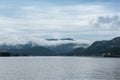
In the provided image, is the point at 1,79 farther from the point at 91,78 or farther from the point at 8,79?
the point at 91,78

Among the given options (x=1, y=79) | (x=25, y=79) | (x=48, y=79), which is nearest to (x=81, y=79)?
(x=48, y=79)

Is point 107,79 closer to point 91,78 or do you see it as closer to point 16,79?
point 91,78

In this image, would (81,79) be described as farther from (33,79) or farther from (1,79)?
(1,79)

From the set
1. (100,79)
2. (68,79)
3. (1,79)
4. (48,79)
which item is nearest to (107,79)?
(100,79)

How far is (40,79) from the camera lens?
9006 cm

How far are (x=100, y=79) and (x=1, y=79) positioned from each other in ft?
93.2

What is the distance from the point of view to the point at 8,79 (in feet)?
295

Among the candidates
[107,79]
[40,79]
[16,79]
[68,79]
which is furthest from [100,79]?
[16,79]

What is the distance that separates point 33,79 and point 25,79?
7.41ft

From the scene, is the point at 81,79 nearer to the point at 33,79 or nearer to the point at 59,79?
the point at 59,79

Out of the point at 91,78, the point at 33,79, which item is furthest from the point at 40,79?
the point at 91,78

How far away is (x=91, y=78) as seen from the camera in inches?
3688

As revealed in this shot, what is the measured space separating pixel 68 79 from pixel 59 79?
2.55 m

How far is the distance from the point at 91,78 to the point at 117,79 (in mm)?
7620
